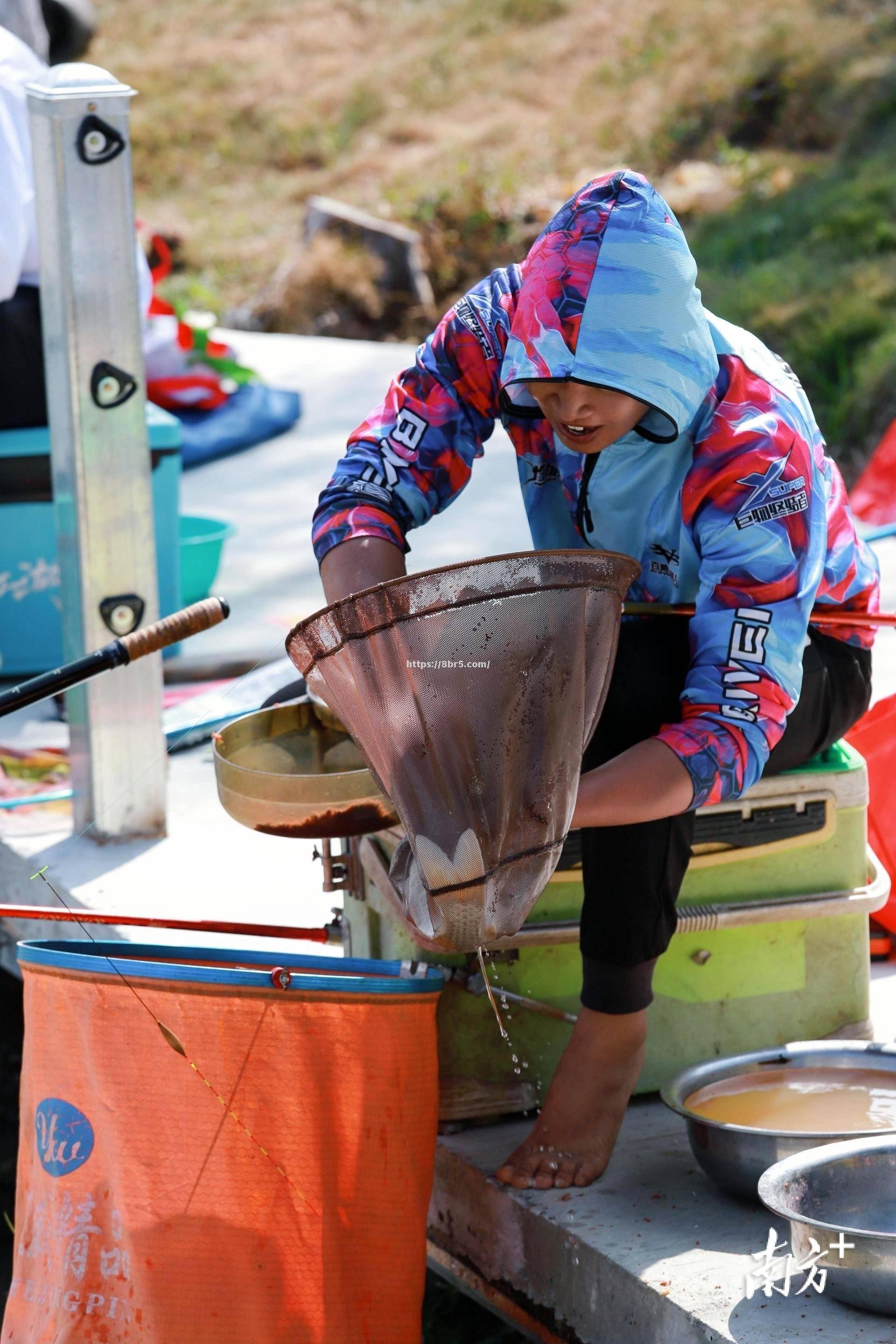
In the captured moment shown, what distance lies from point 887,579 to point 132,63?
16.4 metres

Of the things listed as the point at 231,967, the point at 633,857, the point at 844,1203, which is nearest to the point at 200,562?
Answer: the point at 231,967

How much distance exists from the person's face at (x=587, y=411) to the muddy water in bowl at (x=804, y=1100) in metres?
0.80

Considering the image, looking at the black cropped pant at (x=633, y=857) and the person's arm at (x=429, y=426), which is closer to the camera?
the black cropped pant at (x=633, y=857)

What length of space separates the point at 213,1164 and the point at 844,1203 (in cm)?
67

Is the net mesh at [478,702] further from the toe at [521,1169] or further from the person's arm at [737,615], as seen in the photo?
the toe at [521,1169]

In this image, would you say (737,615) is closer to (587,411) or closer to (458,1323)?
(587,411)

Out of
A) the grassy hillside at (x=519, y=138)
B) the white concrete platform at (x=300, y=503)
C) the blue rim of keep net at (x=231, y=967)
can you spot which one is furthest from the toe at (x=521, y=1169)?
the grassy hillside at (x=519, y=138)

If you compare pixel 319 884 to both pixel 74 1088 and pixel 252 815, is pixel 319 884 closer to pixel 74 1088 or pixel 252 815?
pixel 252 815

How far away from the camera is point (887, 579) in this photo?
418 centimetres

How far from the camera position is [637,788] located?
169 cm

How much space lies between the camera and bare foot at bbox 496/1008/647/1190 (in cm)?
189

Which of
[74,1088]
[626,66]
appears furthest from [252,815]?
[626,66]

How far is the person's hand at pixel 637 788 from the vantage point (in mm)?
1674

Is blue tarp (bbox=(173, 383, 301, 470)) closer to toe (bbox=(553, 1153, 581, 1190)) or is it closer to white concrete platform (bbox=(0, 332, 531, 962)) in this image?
white concrete platform (bbox=(0, 332, 531, 962))
